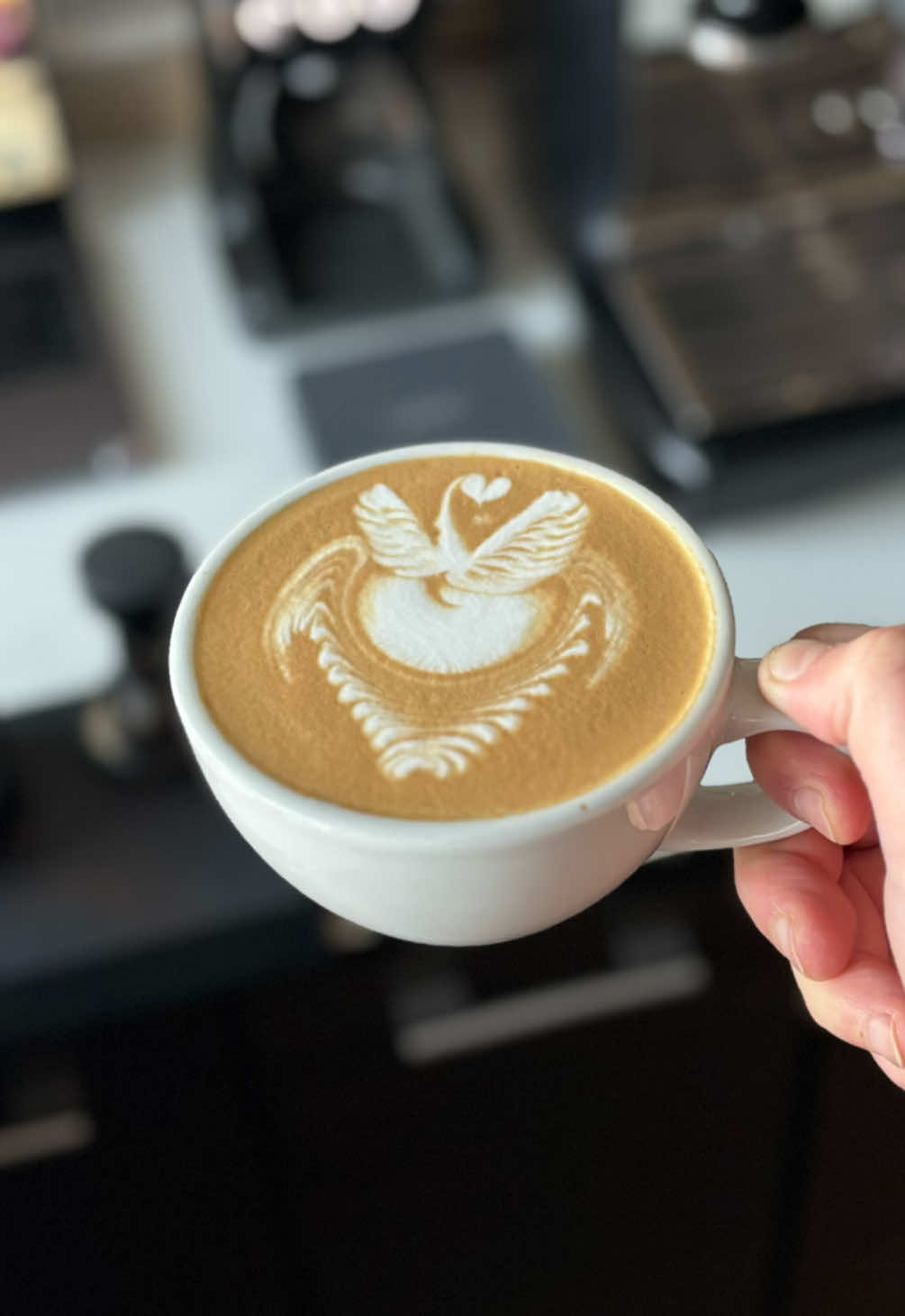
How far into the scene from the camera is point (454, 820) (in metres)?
0.48

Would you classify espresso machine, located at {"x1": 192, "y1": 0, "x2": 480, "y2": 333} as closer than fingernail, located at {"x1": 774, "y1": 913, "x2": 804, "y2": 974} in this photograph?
No

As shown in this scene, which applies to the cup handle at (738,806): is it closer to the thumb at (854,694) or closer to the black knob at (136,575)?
the thumb at (854,694)

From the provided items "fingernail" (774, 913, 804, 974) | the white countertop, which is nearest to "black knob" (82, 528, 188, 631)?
the white countertop

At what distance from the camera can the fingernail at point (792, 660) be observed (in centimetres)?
54

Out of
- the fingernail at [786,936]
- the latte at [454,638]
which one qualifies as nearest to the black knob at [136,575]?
the latte at [454,638]

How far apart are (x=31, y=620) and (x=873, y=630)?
0.62m

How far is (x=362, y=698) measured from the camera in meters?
0.52

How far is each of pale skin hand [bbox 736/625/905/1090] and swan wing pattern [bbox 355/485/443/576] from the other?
0.13m

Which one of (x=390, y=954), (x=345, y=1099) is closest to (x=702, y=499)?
(x=390, y=954)

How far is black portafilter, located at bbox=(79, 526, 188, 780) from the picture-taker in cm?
84

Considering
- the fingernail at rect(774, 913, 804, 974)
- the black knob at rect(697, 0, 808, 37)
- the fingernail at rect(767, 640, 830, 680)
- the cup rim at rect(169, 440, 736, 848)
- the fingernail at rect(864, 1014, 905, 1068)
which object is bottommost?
the fingernail at rect(864, 1014, 905, 1068)

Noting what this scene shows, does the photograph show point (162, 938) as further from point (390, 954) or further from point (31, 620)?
point (31, 620)

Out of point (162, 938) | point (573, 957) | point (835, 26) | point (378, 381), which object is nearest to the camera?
point (162, 938)

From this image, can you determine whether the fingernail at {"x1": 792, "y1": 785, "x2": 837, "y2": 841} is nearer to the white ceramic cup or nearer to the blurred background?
the white ceramic cup
